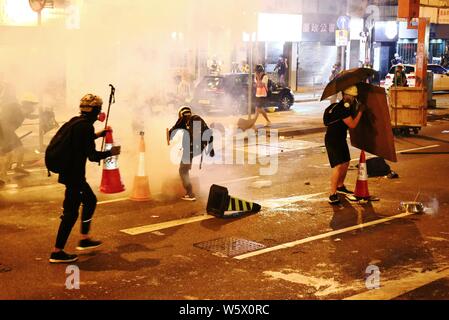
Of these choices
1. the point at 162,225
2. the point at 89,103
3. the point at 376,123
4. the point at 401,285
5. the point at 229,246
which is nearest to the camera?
the point at 401,285

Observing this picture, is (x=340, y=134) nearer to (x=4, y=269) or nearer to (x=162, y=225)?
(x=162, y=225)

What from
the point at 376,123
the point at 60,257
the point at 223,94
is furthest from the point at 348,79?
the point at 223,94

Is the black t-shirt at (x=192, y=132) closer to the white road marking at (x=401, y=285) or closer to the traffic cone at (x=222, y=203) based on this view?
the traffic cone at (x=222, y=203)

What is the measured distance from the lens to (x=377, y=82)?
29.1 metres

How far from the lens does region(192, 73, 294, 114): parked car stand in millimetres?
18750

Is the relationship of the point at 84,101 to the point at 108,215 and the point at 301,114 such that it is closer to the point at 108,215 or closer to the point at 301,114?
the point at 108,215

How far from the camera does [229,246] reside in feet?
21.8

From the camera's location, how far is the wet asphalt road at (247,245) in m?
5.39

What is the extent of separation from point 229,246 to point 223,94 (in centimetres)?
1296

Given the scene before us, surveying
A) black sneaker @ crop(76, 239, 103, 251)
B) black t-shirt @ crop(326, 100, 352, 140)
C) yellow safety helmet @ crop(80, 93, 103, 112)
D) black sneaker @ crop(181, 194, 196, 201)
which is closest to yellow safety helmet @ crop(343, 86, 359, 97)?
black t-shirt @ crop(326, 100, 352, 140)

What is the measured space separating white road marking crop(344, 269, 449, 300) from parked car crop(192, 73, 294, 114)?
43.0 ft

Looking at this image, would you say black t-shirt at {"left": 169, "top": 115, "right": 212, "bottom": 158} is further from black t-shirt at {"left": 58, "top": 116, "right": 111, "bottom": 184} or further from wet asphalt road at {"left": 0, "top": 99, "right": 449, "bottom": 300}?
black t-shirt at {"left": 58, "top": 116, "right": 111, "bottom": 184}
